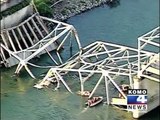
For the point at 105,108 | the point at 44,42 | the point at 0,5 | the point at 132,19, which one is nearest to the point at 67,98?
the point at 105,108

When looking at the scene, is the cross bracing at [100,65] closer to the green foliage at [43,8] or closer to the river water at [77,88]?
the river water at [77,88]

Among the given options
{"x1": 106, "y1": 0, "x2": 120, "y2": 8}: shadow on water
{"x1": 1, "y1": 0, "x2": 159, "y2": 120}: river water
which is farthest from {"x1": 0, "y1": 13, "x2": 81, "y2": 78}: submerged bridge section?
{"x1": 106, "y1": 0, "x2": 120, "y2": 8}: shadow on water

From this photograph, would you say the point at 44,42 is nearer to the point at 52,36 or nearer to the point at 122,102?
the point at 52,36

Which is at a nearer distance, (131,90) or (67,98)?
(131,90)

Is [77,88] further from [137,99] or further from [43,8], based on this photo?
[43,8]

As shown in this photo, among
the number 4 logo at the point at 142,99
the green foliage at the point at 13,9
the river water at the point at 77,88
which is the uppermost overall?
the green foliage at the point at 13,9

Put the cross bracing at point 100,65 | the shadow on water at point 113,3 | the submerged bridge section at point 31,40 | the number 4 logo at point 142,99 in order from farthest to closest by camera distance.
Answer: the shadow on water at point 113,3, the submerged bridge section at point 31,40, the cross bracing at point 100,65, the number 4 logo at point 142,99

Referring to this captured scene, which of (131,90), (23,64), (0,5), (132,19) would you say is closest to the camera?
(131,90)

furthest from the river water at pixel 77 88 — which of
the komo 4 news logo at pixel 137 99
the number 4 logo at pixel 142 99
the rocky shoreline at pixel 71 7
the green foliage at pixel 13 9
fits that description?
the green foliage at pixel 13 9
